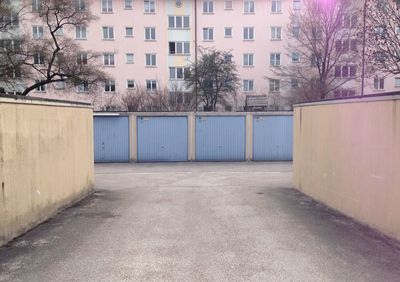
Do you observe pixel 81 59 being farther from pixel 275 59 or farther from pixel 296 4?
pixel 296 4

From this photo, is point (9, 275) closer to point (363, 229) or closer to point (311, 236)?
point (311, 236)

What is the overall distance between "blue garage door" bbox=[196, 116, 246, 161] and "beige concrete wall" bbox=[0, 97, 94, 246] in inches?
564

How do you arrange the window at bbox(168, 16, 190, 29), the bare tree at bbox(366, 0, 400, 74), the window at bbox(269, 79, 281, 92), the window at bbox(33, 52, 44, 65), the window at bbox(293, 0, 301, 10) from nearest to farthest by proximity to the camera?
the bare tree at bbox(366, 0, 400, 74) < the window at bbox(33, 52, 44, 65) < the window at bbox(293, 0, 301, 10) < the window at bbox(269, 79, 281, 92) < the window at bbox(168, 16, 190, 29)

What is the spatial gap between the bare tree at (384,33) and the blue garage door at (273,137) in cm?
1457

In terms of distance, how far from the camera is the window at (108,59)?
168 ft

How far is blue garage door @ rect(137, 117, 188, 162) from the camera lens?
25.4 metres

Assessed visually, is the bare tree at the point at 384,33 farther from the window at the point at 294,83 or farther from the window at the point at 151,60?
the window at the point at 151,60

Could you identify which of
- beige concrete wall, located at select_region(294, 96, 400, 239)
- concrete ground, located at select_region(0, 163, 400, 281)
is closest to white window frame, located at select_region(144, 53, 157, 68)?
beige concrete wall, located at select_region(294, 96, 400, 239)

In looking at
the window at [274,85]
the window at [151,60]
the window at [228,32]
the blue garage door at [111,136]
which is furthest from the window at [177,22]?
the blue garage door at [111,136]

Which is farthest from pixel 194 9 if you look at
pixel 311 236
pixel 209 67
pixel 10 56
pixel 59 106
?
pixel 311 236

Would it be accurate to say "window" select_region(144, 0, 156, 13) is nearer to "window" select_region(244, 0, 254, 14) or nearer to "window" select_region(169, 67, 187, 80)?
"window" select_region(169, 67, 187, 80)

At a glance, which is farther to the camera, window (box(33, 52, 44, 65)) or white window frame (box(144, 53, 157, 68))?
white window frame (box(144, 53, 157, 68))

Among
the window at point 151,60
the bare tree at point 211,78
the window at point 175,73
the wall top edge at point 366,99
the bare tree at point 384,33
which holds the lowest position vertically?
the wall top edge at point 366,99

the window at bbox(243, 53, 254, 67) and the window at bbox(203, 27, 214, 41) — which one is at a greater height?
the window at bbox(203, 27, 214, 41)
